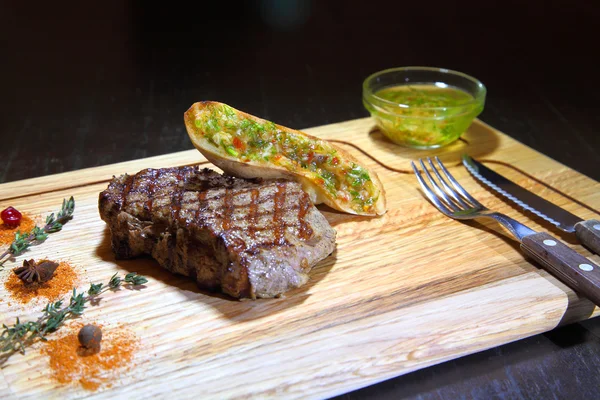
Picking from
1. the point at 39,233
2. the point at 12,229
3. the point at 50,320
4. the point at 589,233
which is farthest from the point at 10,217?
the point at 589,233

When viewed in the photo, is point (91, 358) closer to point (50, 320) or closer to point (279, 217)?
point (50, 320)

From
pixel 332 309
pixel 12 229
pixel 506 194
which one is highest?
pixel 506 194

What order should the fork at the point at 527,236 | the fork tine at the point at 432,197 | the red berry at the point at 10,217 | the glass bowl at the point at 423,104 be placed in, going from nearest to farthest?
the fork at the point at 527,236 < the red berry at the point at 10,217 < the fork tine at the point at 432,197 < the glass bowl at the point at 423,104

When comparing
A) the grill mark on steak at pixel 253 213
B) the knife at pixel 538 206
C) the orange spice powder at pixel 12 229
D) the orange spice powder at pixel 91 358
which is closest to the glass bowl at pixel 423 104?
the knife at pixel 538 206

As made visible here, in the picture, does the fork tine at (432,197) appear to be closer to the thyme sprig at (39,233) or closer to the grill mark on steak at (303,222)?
the grill mark on steak at (303,222)

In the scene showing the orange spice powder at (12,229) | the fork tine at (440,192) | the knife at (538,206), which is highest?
the knife at (538,206)

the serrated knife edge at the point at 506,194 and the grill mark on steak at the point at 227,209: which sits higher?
the grill mark on steak at the point at 227,209
